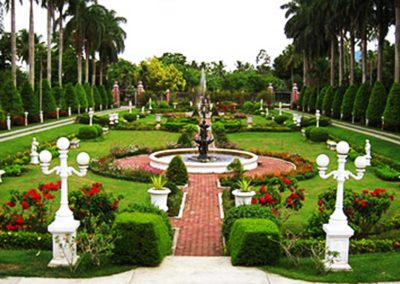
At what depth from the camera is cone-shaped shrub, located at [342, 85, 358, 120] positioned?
136ft

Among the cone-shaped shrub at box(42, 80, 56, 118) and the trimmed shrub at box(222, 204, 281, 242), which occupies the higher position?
the cone-shaped shrub at box(42, 80, 56, 118)

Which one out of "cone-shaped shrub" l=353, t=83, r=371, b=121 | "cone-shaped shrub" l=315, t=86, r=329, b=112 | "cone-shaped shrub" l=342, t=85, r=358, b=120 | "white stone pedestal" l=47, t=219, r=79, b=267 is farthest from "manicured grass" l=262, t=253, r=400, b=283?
"cone-shaped shrub" l=315, t=86, r=329, b=112

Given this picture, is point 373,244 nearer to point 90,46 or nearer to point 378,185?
point 378,185

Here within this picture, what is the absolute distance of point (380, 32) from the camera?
3972cm

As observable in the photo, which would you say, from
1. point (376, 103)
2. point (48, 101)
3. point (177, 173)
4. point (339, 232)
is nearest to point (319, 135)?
point (376, 103)

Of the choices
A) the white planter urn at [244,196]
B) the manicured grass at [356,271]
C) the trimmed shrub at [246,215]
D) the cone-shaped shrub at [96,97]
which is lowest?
the manicured grass at [356,271]

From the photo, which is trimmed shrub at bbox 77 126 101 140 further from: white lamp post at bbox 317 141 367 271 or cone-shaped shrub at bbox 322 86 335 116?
cone-shaped shrub at bbox 322 86 335 116

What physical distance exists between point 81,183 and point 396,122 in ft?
72.2

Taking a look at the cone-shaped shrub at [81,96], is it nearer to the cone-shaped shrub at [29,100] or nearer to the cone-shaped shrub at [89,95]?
the cone-shaped shrub at [89,95]

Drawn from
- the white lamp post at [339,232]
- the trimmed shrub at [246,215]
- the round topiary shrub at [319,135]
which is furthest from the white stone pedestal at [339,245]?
the round topiary shrub at [319,135]

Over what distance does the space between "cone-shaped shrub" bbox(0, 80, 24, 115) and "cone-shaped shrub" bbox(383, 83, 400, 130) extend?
24.9 m

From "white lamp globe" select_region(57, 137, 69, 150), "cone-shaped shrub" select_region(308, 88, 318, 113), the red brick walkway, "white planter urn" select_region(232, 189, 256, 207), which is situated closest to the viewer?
"white lamp globe" select_region(57, 137, 69, 150)

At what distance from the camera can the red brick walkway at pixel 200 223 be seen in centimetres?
1018

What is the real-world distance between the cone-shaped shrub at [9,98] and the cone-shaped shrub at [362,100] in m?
24.9
